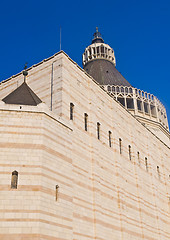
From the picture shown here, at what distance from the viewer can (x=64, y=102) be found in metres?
22.0

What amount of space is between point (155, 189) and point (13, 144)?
20176 mm

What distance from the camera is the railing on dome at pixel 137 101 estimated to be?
158ft

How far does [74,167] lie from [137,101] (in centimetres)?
3052

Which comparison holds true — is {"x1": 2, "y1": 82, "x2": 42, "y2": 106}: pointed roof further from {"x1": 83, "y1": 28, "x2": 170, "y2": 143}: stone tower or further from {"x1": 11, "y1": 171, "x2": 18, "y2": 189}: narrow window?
{"x1": 83, "y1": 28, "x2": 170, "y2": 143}: stone tower

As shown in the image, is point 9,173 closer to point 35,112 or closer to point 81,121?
point 35,112

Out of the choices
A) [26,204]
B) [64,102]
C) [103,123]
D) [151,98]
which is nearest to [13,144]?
[26,204]

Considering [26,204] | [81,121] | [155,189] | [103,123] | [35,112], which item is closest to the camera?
[26,204]

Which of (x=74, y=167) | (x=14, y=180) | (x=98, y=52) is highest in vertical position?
(x=98, y=52)

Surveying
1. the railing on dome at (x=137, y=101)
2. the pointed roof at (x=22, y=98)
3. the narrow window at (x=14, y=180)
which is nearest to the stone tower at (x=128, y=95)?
the railing on dome at (x=137, y=101)

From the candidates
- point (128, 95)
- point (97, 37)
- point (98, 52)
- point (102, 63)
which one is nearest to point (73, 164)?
point (128, 95)

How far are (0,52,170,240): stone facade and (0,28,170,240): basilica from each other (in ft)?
0.15

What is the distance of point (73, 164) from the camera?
2094 cm

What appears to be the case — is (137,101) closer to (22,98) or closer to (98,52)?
(98,52)

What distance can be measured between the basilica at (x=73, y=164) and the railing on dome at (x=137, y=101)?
Answer: 10.7 m
